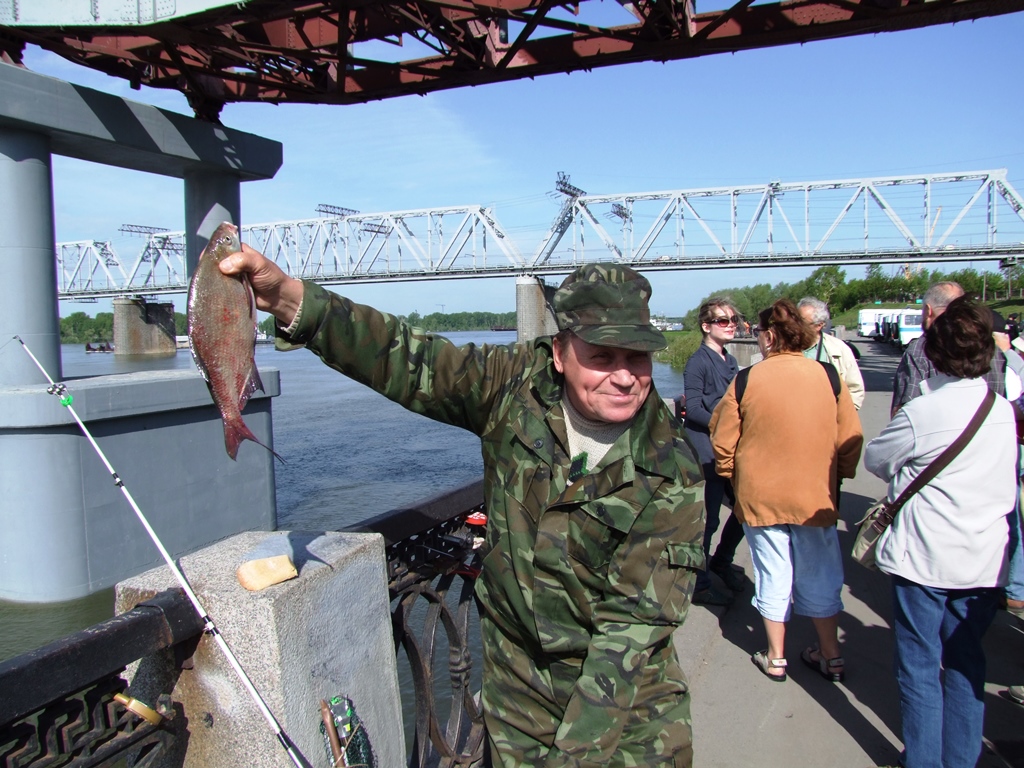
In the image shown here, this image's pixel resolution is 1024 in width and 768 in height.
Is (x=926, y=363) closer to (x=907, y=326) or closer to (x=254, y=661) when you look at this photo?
(x=254, y=661)

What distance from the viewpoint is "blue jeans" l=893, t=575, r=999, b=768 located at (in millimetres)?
3035

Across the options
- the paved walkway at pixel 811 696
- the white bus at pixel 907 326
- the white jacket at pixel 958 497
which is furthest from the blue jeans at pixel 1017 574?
the white bus at pixel 907 326

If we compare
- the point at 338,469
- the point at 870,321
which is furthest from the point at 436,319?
the point at 338,469

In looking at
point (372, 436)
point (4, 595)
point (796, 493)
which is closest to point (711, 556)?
point (796, 493)

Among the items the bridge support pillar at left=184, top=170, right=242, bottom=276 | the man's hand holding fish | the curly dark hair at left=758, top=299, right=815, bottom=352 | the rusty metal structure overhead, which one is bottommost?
the curly dark hair at left=758, top=299, right=815, bottom=352

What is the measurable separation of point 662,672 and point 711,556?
12.4ft

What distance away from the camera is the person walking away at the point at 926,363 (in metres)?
4.51

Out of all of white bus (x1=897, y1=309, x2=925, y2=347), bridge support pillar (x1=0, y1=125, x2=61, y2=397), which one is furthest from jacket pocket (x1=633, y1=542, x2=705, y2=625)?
white bus (x1=897, y1=309, x2=925, y2=347)

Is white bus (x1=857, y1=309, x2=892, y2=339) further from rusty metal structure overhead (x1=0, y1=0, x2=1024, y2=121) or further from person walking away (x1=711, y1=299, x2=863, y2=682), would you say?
person walking away (x1=711, y1=299, x2=863, y2=682)

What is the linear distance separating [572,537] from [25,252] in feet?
22.1

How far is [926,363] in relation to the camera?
489 cm

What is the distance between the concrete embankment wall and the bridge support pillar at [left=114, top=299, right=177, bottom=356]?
7717 cm

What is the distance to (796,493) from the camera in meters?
4.00

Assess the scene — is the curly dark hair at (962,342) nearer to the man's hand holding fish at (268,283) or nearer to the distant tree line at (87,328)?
the man's hand holding fish at (268,283)
